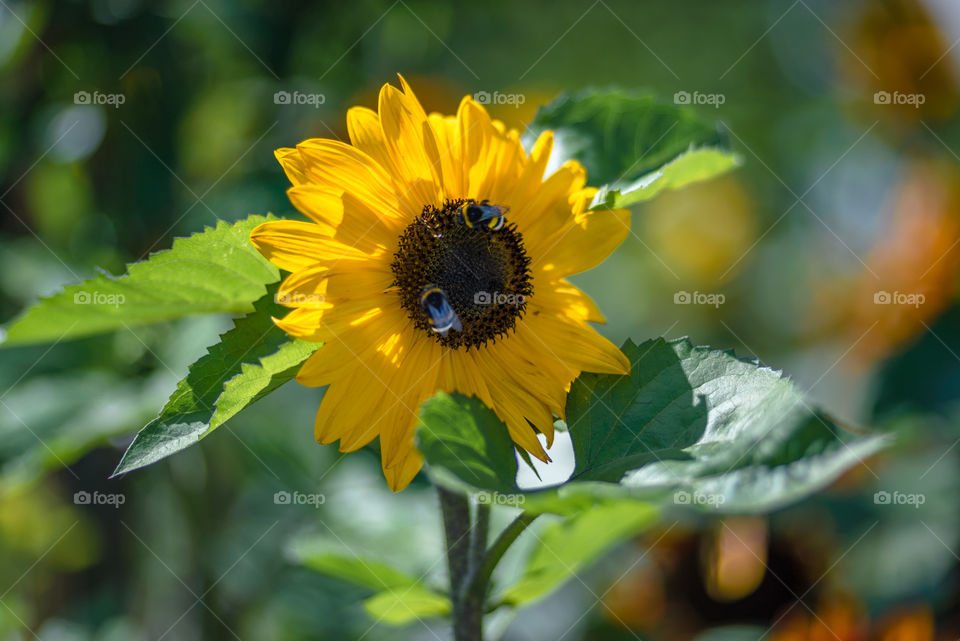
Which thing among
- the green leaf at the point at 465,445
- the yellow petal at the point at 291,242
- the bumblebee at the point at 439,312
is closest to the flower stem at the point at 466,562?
the green leaf at the point at 465,445

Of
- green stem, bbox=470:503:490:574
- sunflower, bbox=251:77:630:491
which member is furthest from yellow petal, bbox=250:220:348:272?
green stem, bbox=470:503:490:574

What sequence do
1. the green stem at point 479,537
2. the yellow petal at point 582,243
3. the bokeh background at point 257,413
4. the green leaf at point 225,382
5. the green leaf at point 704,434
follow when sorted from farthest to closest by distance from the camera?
the bokeh background at point 257,413 < the yellow petal at point 582,243 < the green stem at point 479,537 < the green leaf at point 225,382 < the green leaf at point 704,434

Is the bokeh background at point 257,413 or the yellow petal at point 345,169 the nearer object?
the yellow petal at point 345,169

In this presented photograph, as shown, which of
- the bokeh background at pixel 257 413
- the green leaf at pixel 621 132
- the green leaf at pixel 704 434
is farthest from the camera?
the bokeh background at pixel 257 413

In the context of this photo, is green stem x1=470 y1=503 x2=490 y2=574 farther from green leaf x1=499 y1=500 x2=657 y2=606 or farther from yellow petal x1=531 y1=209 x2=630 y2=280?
yellow petal x1=531 y1=209 x2=630 y2=280

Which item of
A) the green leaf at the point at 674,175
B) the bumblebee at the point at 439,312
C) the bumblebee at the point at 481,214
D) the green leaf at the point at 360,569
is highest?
the bumblebee at the point at 481,214

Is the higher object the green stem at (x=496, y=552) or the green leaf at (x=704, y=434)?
the green leaf at (x=704, y=434)

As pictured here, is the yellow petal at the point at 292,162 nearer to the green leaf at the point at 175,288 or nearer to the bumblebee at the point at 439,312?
the green leaf at the point at 175,288
